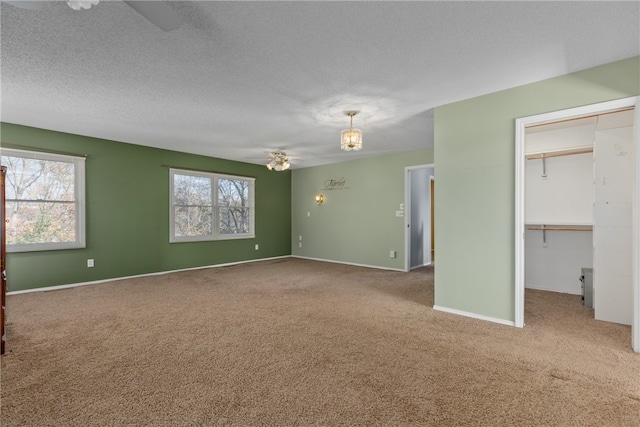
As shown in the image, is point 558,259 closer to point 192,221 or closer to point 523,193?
point 523,193

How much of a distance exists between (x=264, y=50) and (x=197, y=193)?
15.5 feet

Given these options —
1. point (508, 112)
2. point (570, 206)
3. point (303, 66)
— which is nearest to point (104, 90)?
point (303, 66)

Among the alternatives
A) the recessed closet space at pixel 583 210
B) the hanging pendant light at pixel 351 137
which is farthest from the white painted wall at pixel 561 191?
the hanging pendant light at pixel 351 137

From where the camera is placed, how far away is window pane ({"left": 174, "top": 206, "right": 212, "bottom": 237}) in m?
6.19

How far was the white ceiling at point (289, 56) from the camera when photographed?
1.99 meters

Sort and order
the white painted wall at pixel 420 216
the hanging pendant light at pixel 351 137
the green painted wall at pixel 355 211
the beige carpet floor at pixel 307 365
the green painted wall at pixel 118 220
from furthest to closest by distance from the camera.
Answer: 1. the white painted wall at pixel 420 216
2. the green painted wall at pixel 355 211
3. the green painted wall at pixel 118 220
4. the hanging pendant light at pixel 351 137
5. the beige carpet floor at pixel 307 365

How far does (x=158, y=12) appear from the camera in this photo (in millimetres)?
1611

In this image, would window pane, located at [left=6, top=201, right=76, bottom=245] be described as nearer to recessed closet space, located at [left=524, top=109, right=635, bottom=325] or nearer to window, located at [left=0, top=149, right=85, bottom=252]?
window, located at [left=0, top=149, right=85, bottom=252]

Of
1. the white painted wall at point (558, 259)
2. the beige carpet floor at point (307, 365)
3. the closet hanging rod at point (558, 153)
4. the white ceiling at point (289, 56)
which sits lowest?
the beige carpet floor at point (307, 365)

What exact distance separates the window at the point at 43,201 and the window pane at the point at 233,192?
8.53ft

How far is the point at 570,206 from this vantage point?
446 cm

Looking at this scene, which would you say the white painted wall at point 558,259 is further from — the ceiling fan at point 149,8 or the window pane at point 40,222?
the window pane at point 40,222

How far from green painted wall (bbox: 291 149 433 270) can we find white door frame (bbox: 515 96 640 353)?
2.84m

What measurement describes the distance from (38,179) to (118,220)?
122 cm
